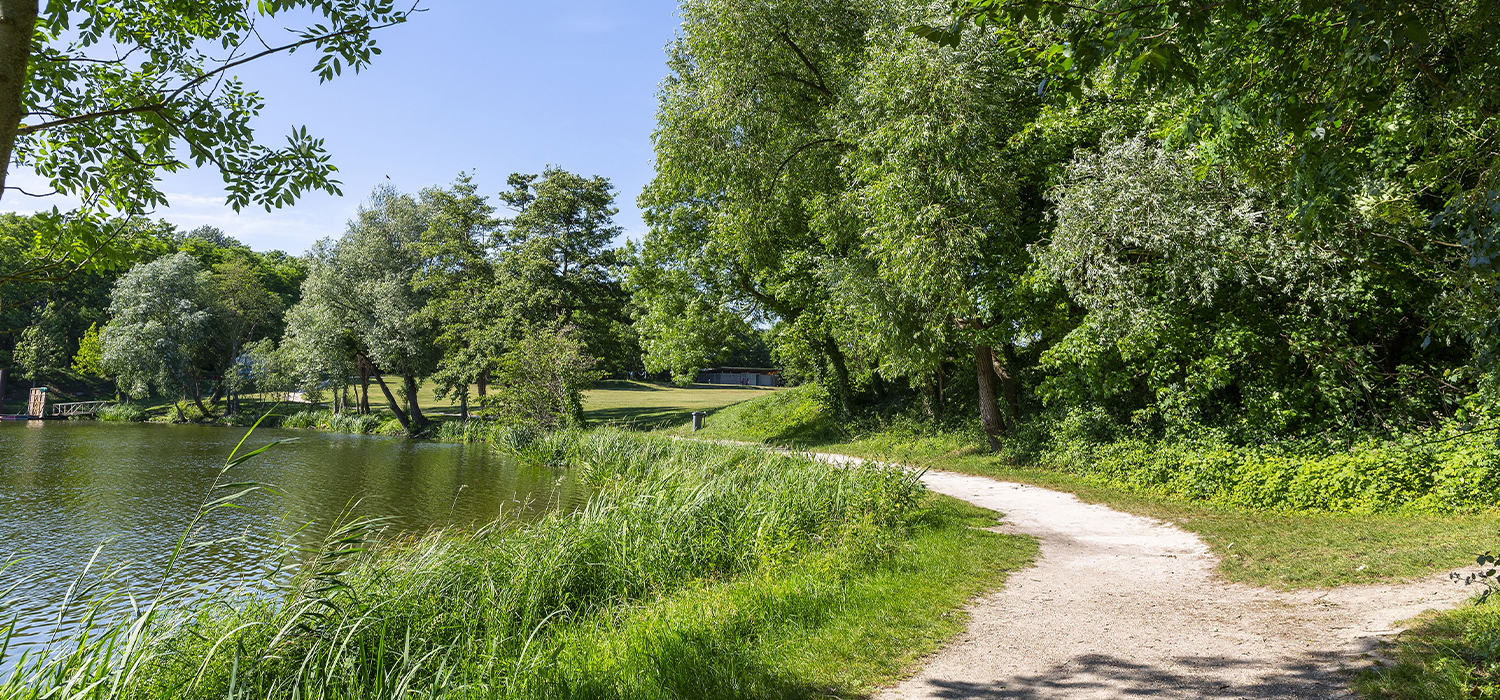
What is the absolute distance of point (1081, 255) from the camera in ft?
39.1

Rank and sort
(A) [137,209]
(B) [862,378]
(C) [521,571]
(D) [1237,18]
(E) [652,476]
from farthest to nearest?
1. (B) [862,378]
2. (E) [652,476]
3. (C) [521,571]
4. (A) [137,209]
5. (D) [1237,18]

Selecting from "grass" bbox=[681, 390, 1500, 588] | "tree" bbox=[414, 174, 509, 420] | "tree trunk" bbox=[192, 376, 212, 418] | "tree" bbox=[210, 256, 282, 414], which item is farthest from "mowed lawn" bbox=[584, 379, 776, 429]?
"tree trunk" bbox=[192, 376, 212, 418]

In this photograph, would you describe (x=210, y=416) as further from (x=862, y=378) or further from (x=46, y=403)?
(x=862, y=378)

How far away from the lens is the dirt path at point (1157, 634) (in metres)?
4.25

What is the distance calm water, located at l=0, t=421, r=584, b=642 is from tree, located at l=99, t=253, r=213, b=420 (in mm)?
10773

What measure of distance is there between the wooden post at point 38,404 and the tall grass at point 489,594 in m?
46.0

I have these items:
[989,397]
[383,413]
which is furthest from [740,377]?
[989,397]

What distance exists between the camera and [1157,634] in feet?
17.0

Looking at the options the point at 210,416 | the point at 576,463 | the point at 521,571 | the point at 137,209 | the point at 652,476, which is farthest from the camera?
the point at 210,416

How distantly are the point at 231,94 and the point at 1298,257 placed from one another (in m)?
12.1

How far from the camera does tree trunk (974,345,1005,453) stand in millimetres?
16625

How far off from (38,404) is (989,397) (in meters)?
50.6

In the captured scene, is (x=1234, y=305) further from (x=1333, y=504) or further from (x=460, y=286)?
(x=460, y=286)

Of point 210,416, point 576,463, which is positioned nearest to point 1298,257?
point 576,463
